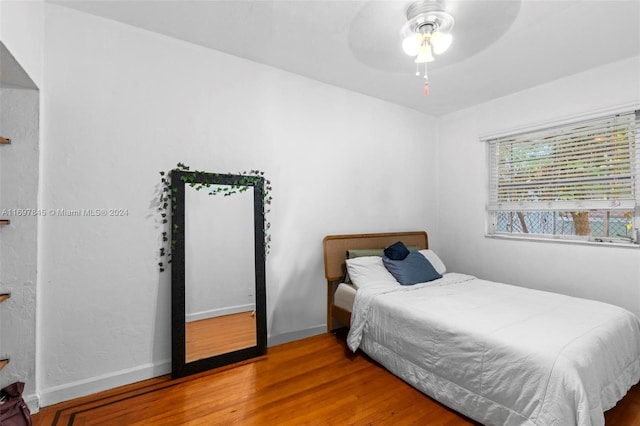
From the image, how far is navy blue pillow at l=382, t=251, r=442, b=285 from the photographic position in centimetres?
277

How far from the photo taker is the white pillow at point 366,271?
2.75 meters

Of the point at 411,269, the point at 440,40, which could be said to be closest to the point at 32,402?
the point at 411,269

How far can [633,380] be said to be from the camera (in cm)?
183

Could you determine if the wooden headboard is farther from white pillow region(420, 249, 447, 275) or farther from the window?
the window

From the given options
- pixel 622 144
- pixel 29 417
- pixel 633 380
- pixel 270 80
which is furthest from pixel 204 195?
pixel 622 144

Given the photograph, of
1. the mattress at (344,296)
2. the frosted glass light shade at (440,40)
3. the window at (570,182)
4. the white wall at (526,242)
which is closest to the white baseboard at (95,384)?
the mattress at (344,296)

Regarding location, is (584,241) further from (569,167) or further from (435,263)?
(435,263)

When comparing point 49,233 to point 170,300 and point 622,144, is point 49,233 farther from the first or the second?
point 622,144

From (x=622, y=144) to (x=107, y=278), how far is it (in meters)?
4.29

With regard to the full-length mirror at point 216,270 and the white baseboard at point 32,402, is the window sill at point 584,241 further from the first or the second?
the white baseboard at point 32,402

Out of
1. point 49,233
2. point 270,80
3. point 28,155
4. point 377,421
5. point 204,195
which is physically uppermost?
point 270,80

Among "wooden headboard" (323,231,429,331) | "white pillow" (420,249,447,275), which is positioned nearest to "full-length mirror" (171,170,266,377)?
"wooden headboard" (323,231,429,331)

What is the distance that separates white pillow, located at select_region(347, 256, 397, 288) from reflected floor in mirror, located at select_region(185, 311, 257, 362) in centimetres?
98

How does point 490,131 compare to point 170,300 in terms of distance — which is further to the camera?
point 490,131
